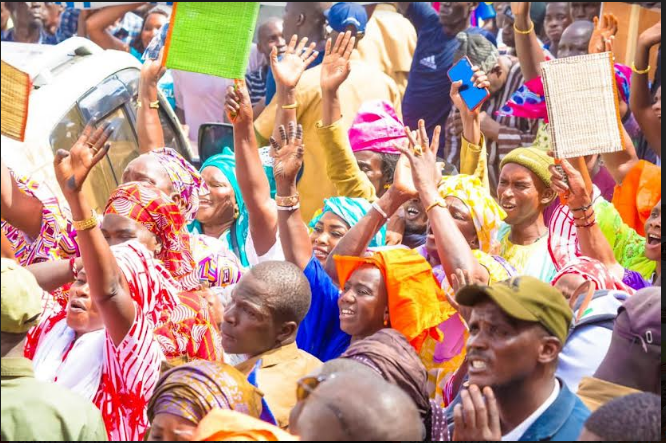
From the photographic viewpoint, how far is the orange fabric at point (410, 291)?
5.01 m

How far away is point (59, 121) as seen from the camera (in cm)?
624

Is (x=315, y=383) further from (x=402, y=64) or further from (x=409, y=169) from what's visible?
(x=402, y=64)

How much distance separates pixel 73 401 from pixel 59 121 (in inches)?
115

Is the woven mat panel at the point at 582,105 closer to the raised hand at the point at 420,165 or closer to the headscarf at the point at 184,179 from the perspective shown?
the raised hand at the point at 420,165

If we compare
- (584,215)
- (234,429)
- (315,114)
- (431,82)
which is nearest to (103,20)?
(431,82)

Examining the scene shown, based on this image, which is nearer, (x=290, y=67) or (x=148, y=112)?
(x=290, y=67)

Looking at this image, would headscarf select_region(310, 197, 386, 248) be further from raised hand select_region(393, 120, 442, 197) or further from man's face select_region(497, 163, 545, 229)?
man's face select_region(497, 163, 545, 229)

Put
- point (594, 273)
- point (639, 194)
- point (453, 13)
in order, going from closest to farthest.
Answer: point (594, 273), point (639, 194), point (453, 13)

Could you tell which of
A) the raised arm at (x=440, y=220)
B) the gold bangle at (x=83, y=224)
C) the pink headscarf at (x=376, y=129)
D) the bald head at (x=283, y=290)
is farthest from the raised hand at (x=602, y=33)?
the gold bangle at (x=83, y=224)

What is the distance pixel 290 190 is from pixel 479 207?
1.08m

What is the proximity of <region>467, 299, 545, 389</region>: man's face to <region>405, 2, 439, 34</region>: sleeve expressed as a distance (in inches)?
217

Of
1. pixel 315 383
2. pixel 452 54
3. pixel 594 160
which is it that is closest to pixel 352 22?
pixel 452 54

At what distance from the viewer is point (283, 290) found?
4.50m

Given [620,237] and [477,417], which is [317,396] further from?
[620,237]
